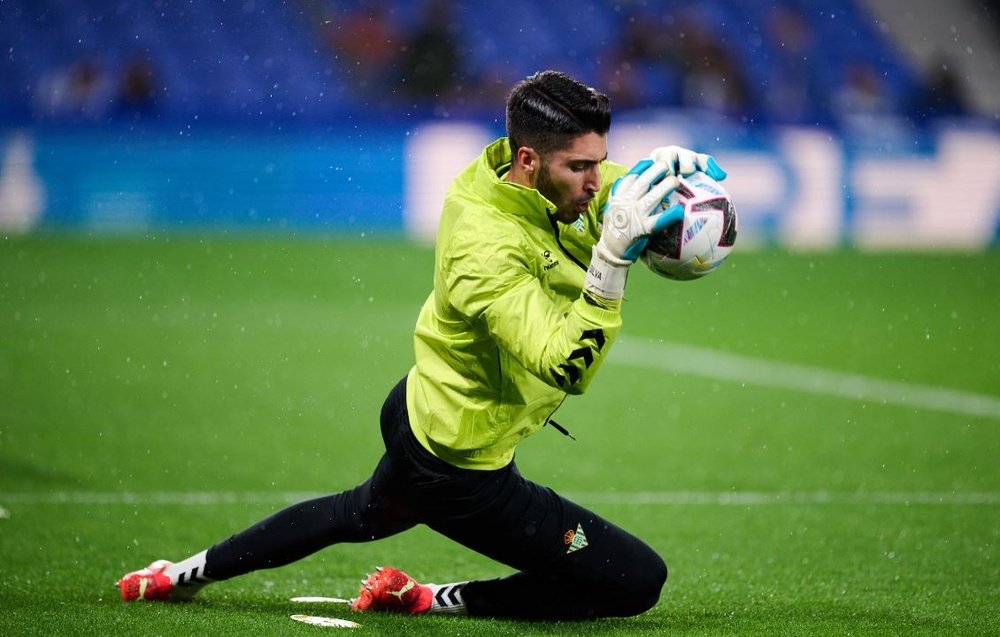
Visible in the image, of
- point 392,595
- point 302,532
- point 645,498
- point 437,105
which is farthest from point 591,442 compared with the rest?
point 437,105

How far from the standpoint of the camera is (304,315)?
1352 centimetres

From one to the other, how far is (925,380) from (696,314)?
150 inches

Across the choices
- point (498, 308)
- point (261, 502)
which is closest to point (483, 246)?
point (498, 308)

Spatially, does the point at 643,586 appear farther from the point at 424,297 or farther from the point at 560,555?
the point at 424,297

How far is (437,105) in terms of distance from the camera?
19.7 m

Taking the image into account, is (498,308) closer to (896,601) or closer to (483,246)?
(483,246)

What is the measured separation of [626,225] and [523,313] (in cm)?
38

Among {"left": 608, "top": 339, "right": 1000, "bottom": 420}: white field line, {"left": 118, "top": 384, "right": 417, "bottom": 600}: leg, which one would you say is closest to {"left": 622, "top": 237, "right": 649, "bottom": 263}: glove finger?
{"left": 118, "top": 384, "right": 417, "bottom": 600}: leg

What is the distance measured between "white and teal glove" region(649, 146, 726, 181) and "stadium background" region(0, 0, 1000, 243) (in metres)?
14.1

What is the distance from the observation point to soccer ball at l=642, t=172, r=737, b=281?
12.6ft

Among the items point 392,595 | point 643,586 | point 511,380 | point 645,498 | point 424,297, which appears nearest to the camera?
point 511,380

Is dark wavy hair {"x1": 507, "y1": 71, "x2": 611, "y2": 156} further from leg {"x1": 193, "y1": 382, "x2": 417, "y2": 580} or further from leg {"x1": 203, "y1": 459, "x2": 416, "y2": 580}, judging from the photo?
leg {"x1": 203, "y1": 459, "x2": 416, "y2": 580}

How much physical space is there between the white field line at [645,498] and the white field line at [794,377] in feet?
7.75

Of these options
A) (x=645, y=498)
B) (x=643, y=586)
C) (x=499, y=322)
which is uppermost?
(x=499, y=322)
